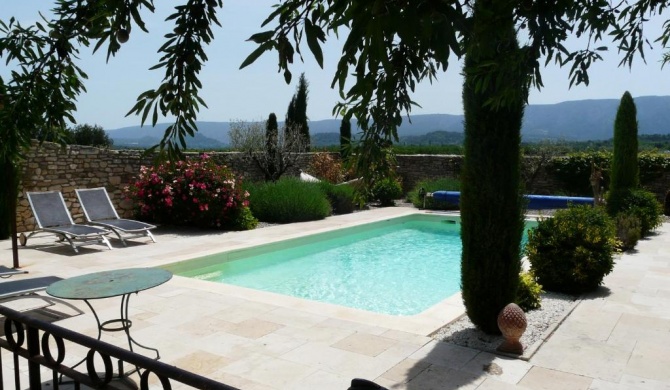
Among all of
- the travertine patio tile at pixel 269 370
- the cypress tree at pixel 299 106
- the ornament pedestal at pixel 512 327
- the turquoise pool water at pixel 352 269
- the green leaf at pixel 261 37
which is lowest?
the turquoise pool water at pixel 352 269

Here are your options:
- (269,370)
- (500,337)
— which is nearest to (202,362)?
(269,370)

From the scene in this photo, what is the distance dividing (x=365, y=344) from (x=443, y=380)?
871 millimetres

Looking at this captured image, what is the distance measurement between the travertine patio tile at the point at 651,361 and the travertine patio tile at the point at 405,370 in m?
1.44

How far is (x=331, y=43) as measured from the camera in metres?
1.57

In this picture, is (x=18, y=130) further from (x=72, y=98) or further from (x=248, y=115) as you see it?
(x=248, y=115)

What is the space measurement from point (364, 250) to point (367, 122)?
821cm

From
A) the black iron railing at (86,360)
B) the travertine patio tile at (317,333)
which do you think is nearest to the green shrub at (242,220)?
the travertine patio tile at (317,333)

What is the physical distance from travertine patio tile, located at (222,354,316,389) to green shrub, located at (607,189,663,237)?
9106mm

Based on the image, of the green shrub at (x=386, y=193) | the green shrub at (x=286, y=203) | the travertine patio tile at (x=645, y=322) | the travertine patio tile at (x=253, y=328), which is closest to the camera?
the travertine patio tile at (x=253, y=328)

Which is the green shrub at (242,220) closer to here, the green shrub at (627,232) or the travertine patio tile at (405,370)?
the green shrub at (627,232)

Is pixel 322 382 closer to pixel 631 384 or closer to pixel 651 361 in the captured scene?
pixel 631 384

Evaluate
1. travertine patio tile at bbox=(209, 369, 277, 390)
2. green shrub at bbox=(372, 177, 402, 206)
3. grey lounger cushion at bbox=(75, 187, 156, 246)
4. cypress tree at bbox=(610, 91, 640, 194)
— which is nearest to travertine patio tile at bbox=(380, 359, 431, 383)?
travertine patio tile at bbox=(209, 369, 277, 390)

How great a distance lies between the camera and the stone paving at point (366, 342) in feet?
11.6

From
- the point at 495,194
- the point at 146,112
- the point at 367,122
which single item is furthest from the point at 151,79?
the point at 495,194
